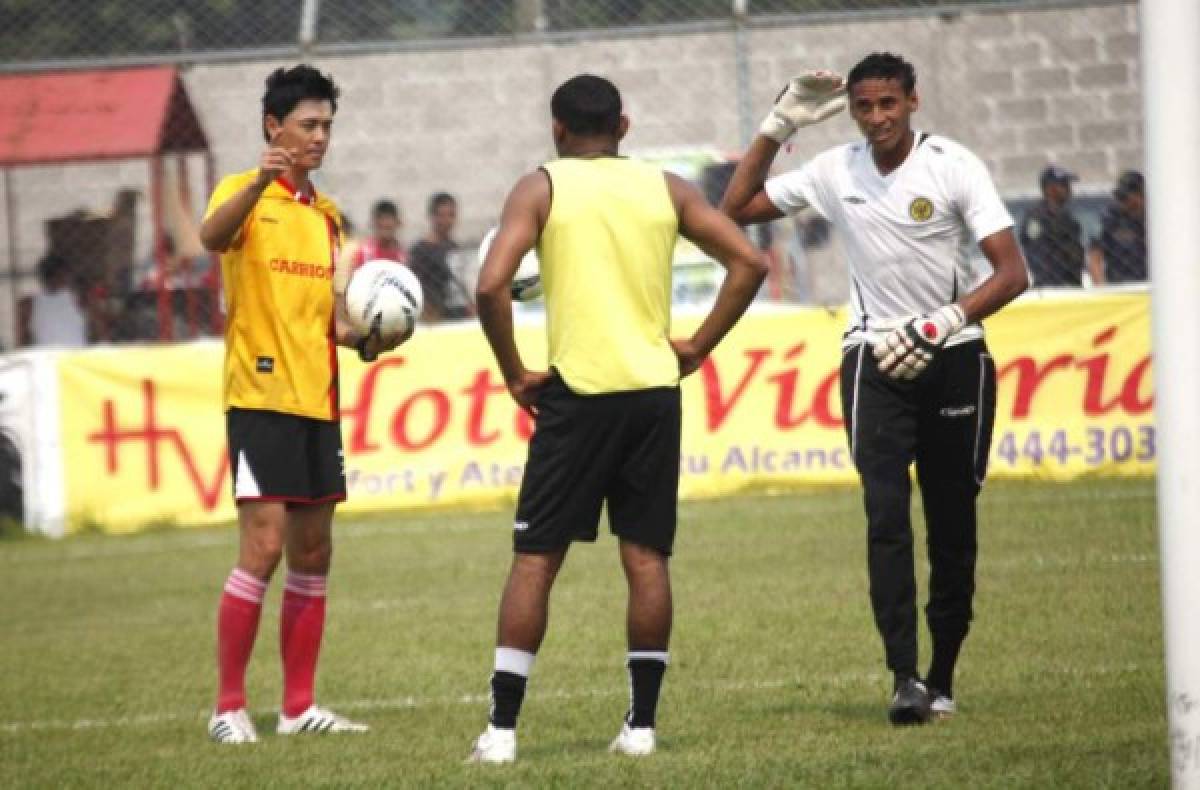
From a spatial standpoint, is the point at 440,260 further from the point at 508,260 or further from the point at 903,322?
the point at 508,260

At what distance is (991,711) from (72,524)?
9991 millimetres

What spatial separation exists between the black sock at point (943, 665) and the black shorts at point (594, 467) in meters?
1.32

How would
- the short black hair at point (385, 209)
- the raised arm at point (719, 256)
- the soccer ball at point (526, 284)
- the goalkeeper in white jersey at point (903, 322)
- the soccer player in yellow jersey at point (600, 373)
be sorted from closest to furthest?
the soccer player in yellow jersey at point (600, 373) < the raised arm at point (719, 256) < the soccer ball at point (526, 284) < the goalkeeper in white jersey at point (903, 322) < the short black hair at point (385, 209)

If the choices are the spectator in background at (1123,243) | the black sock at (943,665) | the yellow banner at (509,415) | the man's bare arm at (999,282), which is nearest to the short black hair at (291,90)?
the man's bare arm at (999,282)

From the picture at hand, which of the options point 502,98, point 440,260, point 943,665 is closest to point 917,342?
point 943,665

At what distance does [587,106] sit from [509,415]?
367 inches

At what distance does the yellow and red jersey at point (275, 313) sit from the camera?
25.5 ft

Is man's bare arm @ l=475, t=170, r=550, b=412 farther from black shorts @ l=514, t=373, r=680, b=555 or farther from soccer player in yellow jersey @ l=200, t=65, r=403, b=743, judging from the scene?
soccer player in yellow jersey @ l=200, t=65, r=403, b=743

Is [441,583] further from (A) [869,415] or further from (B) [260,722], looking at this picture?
(A) [869,415]

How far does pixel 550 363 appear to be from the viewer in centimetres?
670

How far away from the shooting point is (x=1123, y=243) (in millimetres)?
16312

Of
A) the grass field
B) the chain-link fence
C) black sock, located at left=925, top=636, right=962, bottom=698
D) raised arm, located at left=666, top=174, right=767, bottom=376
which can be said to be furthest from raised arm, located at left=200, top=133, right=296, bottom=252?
the chain-link fence

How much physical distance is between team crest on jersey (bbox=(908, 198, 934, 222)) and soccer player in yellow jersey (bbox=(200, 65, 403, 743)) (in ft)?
6.00

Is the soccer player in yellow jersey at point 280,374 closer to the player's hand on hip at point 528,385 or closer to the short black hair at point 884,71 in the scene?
the player's hand on hip at point 528,385
